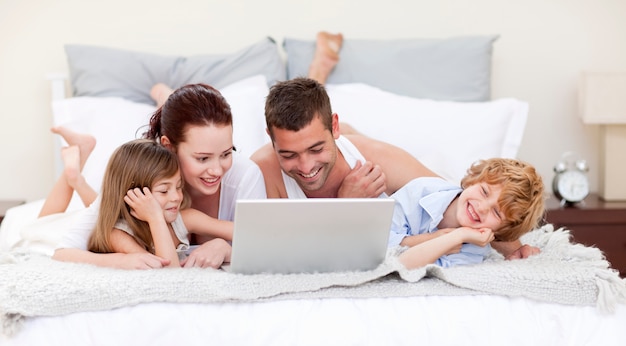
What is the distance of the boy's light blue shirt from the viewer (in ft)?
7.30

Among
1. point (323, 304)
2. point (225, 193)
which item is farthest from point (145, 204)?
point (323, 304)

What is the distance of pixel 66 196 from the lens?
2.74 metres

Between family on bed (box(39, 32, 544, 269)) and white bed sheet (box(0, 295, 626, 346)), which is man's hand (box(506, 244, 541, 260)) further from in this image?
white bed sheet (box(0, 295, 626, 346))

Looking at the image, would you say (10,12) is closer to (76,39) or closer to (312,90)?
(76,39)

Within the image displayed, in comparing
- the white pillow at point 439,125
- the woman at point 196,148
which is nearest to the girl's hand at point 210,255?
the woman at point 196,148

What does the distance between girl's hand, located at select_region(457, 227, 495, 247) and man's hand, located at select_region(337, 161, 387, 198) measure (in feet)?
1.40

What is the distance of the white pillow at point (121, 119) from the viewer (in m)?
2.85

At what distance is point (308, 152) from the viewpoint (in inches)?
86.0

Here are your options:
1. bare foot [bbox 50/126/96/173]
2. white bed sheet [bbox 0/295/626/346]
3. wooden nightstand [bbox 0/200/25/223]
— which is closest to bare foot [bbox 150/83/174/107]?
bare foot [bbox 50/126/96/173]

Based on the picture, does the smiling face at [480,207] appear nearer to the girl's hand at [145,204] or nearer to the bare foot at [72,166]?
the girl's hand at [145,204]

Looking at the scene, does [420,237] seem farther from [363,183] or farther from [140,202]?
[140,202]

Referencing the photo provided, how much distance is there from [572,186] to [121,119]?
1.73 m

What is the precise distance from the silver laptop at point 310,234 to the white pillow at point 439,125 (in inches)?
41.0

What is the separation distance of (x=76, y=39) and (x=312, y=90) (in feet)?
5.45
